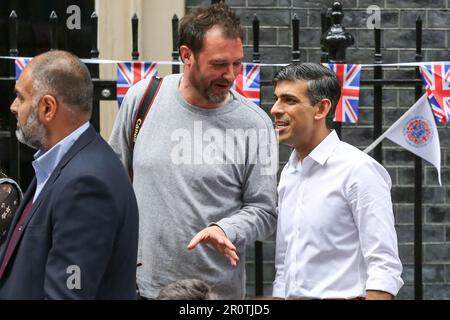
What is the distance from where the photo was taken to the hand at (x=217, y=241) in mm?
4184

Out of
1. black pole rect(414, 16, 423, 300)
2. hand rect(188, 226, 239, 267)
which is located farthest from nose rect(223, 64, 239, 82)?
black pole rect(414, 16, 423, 300)

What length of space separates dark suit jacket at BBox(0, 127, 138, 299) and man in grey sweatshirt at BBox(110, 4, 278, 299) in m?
0.95

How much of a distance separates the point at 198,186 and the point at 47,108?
1.08 meters

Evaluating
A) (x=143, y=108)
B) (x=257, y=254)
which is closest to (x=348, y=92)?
(x=257, y=254)

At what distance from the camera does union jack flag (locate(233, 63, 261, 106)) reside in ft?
19.9

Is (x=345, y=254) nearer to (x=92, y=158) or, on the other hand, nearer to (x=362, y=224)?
(x=362, y=224)

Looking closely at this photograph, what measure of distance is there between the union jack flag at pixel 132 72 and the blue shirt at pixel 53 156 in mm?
2379

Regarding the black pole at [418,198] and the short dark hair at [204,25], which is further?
the black pole at [418,198]

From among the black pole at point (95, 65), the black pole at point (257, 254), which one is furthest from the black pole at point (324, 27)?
the black pole at point (95, 65)

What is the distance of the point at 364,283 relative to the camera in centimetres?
423

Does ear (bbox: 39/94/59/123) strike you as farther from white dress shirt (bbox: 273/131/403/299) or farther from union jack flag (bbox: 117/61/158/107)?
union jack flag (bbox: 117/61/158/107)

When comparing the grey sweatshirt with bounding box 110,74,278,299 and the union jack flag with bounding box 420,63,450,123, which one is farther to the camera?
the union jack flag with bounding box 420,63,450,123

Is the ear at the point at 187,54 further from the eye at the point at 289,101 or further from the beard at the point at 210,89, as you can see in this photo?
the eye at the point at 289,101

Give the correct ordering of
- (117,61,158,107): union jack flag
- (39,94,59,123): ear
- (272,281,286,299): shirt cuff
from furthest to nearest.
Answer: (117,61,158,107): union jack flag → (272,281,286,299): shirt cuff → (39,94,59,123): ear
